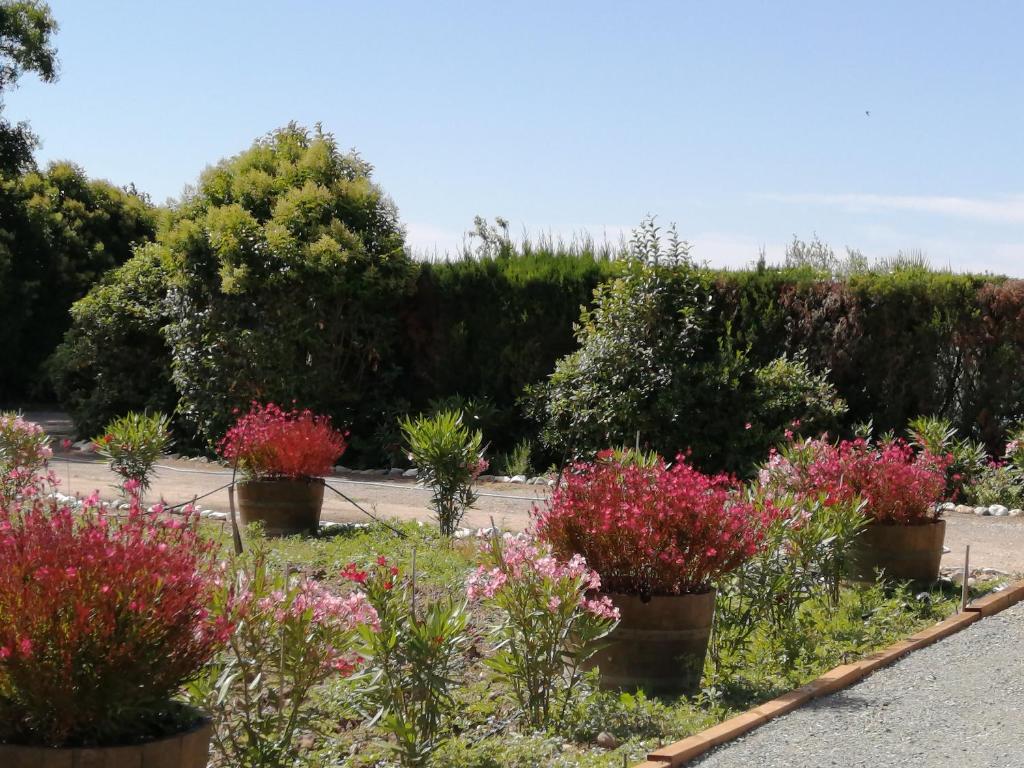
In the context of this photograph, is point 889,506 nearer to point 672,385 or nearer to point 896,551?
point 896,551

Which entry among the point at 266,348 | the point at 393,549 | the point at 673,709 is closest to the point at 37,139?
the point at 266,348

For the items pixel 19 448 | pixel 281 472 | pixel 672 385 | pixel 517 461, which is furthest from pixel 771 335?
pixel 19 448

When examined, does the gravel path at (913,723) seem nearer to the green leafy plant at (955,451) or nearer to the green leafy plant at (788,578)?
the green leafy plant at (788,578)

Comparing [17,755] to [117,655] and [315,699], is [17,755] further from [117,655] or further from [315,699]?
[315,699]

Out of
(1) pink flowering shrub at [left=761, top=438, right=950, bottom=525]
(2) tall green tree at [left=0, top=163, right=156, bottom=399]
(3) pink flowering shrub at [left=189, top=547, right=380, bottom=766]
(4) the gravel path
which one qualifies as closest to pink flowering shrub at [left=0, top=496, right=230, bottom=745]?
(3) pink flowering shrub at [left=189, top=547, right=380, bottom=766]

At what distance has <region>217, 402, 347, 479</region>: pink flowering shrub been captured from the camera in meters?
9.90

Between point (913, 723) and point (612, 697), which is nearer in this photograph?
point (913, 723)

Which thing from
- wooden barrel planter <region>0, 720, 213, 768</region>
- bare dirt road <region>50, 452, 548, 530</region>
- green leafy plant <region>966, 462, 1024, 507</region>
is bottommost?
bare dirt road <region>50, 452, 548, 530</region>

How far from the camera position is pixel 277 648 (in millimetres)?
4531

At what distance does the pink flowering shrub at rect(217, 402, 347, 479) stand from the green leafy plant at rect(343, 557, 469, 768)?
17.8 feet

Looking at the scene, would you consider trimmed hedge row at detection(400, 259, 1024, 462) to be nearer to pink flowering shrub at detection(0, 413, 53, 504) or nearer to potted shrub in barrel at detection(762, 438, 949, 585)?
potted shrub in barrel at detection(762, 438, 949, 585)

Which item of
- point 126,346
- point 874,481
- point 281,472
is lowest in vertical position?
point 281,472

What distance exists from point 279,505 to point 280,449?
18.0 inches

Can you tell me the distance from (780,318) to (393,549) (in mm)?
6482
